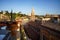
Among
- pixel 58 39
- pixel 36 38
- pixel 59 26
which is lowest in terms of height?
pixel 36 38

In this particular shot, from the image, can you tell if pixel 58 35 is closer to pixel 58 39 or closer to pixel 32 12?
pixel 58 39

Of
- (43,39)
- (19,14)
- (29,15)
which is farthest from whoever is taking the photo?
(29,15)

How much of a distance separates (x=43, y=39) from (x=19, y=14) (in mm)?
11092

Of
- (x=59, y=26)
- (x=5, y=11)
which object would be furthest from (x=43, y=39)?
(x=5, y=11)

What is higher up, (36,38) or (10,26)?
(10,26)

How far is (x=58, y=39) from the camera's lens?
12.6 ft

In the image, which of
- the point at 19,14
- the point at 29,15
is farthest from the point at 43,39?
the point at 29,15

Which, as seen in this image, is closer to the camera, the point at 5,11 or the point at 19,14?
the point at 5,11

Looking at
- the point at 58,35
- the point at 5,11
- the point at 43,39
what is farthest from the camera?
the point at 5,11

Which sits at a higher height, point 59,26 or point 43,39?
point 59,26

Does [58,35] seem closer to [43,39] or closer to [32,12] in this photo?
[43,39]

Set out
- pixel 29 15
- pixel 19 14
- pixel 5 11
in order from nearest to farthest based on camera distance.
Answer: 1. pixel 5 11
2. pixel 19 14
3. pixel 29 15

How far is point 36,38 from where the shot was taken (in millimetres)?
6770

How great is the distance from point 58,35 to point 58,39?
0.13 metres
